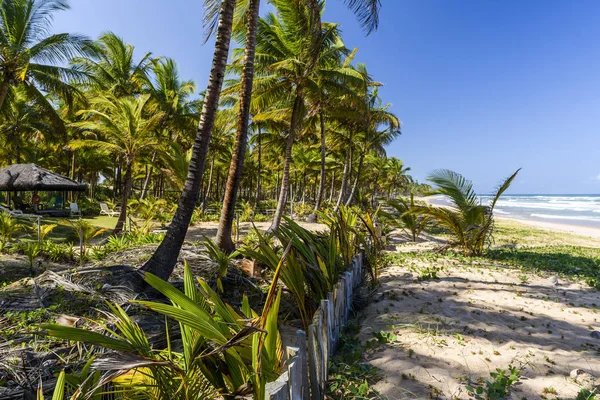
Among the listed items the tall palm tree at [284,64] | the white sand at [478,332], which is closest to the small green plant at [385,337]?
the white sand at [478,332]

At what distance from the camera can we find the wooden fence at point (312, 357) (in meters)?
1.39

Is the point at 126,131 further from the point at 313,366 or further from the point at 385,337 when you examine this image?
the point at 313,366

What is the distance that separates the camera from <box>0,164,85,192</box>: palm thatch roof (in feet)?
34.6

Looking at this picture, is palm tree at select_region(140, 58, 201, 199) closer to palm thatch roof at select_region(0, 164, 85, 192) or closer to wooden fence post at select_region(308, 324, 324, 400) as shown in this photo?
palm thatch roof at select_region(0, 164, 85, 192)

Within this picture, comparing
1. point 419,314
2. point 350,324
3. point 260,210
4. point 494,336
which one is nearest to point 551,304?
point 494,336

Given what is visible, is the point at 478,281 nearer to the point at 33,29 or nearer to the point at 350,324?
the point at 350,324

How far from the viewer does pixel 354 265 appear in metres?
4.08

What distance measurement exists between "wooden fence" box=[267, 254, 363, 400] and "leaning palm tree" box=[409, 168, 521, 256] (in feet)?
16.0

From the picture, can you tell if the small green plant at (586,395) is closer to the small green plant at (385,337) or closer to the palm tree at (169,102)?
the small green plant at (385,337)

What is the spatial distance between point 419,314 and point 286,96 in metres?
10.0

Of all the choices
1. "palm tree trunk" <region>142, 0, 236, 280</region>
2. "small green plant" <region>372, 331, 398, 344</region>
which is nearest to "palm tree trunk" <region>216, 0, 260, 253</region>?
"palm tree trunk" <region>142, 0, 236, 280</region>

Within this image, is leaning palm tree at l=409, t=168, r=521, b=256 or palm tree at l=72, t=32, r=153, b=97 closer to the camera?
leaning palm tree at l=409, t=168, r=521, b=256

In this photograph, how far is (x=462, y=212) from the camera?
283 inches

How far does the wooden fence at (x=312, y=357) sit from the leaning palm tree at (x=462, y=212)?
4.87 m
